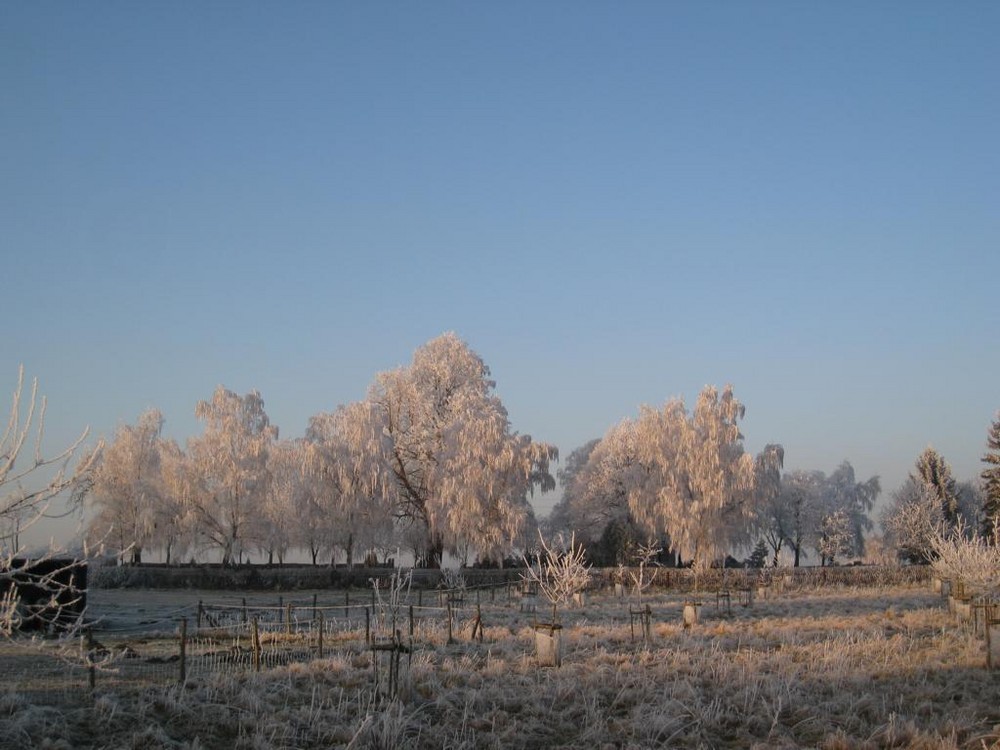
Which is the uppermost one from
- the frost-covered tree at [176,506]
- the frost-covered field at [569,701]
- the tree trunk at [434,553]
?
the frost-covered tree at [176,506]

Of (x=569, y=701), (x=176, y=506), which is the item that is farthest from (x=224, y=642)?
(x=176, y=506)

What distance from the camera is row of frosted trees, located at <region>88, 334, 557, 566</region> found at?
42438 mm

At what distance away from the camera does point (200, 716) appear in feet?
40.4

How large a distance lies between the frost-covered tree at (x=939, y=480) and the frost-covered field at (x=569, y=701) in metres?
37.7

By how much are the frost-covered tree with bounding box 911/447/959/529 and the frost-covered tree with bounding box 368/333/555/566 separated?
25.3 meters

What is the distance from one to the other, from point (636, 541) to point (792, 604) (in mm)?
17683

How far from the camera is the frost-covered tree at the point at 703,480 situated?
43.5 metres

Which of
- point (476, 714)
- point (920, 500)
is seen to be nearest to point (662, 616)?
point (476, 714)

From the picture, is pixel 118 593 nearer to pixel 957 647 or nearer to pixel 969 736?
pixel 957 647

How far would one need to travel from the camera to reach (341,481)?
1679 inches

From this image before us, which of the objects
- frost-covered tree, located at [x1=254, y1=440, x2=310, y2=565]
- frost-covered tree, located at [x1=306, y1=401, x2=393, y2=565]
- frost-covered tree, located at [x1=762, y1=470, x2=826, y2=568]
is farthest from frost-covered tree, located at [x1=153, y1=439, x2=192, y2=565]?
frost-covered tree, located at [x1=762, y1=470, x2=826, y2=568]

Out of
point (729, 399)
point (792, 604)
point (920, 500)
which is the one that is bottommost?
point (792, 604)

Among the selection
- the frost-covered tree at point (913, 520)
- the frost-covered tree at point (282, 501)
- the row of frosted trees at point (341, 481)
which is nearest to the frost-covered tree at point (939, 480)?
the frost-covered tree at point (913, 520)

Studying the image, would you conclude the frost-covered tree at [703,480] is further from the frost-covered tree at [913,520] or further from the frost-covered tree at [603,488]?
the frost-covered tree at [913,520]
